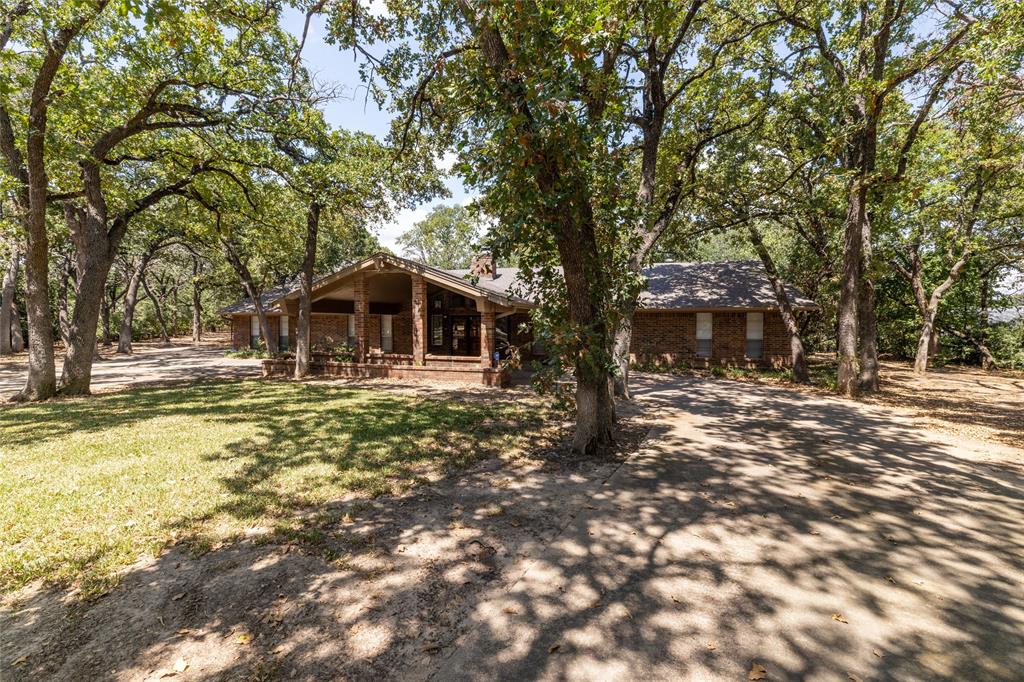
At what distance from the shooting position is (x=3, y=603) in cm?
330

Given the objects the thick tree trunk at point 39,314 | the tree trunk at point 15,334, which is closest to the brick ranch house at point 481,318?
the thick tree trunk at point 39,314

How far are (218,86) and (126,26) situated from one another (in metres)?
1.84

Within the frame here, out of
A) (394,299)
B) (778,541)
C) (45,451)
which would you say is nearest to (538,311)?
(778,541)

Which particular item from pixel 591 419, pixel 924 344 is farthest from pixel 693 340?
pixel 591 419

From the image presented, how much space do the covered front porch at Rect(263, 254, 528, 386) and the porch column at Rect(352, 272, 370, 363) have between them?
0.12 feet

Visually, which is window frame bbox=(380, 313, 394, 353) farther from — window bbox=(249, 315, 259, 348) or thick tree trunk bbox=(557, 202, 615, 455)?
thick tree trunk bbox=(557, 202, 615, 455)

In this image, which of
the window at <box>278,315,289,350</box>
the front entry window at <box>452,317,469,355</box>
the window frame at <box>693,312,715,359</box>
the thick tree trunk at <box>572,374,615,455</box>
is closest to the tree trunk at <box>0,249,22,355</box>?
the window at <box>278,315,289,350</box>

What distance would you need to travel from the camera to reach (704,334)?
19266mm

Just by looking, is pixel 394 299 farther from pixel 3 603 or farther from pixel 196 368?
Result: pixel 3 603

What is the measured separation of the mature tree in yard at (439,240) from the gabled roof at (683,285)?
24.5m

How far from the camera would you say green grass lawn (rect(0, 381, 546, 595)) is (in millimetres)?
4199

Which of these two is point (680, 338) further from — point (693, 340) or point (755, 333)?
point (755, 333)

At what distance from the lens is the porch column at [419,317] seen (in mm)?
15328

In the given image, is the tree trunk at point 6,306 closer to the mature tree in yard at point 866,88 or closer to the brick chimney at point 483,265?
the brick chimney at point 483,265
